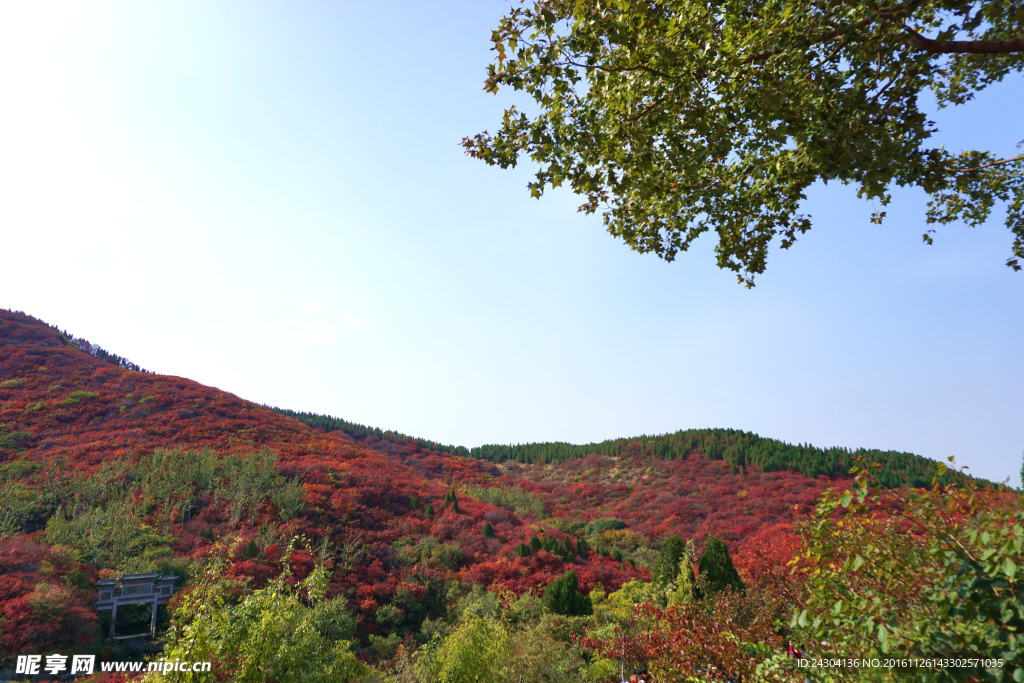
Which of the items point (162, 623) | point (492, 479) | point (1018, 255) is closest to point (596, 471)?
point (492, 479)

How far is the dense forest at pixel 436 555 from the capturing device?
371cm

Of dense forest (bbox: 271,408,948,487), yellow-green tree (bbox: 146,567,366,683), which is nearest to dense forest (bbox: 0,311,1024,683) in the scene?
yellow-green tree (bbox: 146,567,366,683)

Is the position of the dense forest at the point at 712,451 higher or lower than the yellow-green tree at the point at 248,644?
higher

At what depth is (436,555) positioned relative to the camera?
21.0m

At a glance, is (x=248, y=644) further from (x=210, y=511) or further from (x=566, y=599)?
(x=210, y=511)

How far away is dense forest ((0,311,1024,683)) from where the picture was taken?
371 cm

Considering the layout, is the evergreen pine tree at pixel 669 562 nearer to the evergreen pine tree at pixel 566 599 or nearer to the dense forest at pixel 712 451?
the evergreen pine tree at pixel 566 599

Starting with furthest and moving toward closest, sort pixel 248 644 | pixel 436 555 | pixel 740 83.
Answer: pixel 436 555, pixel 248 644, pixel 740 83

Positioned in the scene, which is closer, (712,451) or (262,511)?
(262,511)

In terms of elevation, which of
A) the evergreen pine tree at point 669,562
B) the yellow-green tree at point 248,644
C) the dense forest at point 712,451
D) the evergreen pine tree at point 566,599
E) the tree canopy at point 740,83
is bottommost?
the evergreen pine tree at point 566,599

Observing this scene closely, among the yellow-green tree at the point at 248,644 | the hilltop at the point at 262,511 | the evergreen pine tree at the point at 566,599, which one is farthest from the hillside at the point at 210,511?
the yellow-green tree at the point at 248,644

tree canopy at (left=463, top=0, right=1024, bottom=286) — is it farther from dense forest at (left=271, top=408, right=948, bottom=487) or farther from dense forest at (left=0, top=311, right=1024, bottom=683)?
dense forest at (left=271, top=408, right=948, bottom=487)

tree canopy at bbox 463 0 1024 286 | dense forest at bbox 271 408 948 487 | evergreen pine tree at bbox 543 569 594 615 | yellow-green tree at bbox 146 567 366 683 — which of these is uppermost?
tree canopy at bbox 463 0 1024 286

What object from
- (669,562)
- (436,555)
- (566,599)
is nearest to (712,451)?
(669,562)
